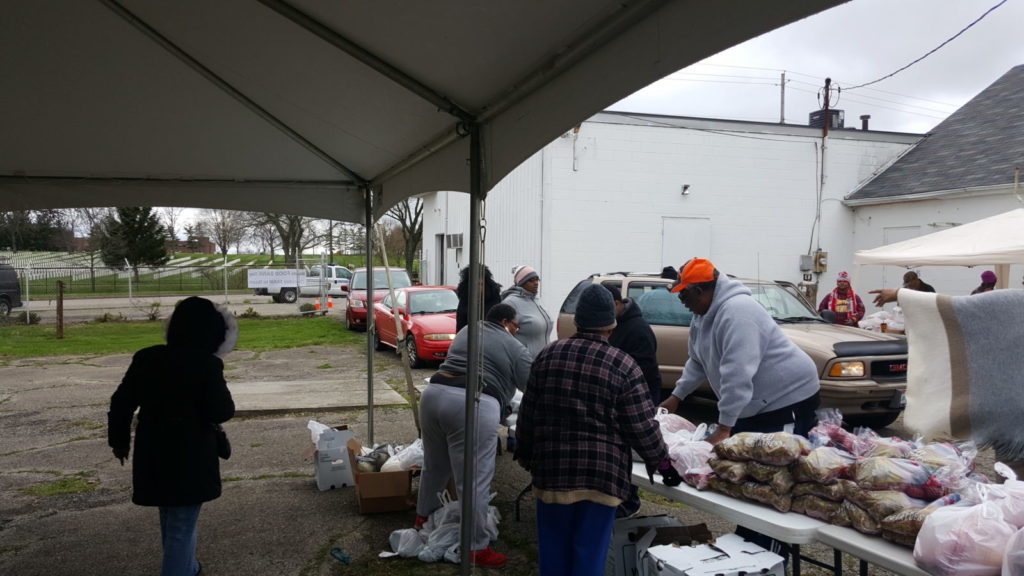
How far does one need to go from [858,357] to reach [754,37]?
21.2 ft

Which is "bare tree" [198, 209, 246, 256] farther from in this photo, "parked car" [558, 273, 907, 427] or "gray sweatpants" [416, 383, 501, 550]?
"gray sweatpants" [416, 383, 501, 550]

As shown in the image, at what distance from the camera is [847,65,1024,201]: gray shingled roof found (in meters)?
13.9

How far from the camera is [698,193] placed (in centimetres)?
1529

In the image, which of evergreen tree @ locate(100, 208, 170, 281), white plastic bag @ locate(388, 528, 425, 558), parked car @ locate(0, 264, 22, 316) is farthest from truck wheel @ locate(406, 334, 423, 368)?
evergreen tree @ locate(100, 208, 170, 281)

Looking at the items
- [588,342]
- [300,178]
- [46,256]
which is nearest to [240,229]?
[46,256]

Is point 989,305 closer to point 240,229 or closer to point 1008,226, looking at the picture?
point 1008,226

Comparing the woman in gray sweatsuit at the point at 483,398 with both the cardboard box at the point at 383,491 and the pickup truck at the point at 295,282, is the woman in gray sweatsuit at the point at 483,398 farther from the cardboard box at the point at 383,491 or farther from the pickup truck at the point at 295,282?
the pickup truck at the point at 295,282

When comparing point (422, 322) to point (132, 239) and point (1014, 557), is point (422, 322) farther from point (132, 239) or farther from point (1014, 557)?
point (132, 239)

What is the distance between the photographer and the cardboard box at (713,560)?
2848mm

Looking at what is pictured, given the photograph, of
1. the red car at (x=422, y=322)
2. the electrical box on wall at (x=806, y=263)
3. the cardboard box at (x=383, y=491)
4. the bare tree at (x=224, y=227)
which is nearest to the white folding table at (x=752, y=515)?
the cardboard box at (x=383, y=491)

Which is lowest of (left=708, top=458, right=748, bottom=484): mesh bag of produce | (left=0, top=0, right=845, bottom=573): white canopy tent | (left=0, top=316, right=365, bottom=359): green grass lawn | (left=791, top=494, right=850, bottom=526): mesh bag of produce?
(left=0, top=316, right=365, bottom=359): green grass lawn

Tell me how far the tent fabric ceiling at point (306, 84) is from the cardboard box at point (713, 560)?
1965 mm

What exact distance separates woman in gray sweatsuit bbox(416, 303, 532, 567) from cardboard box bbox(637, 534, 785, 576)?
1.52m

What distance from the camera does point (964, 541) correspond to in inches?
93.0
